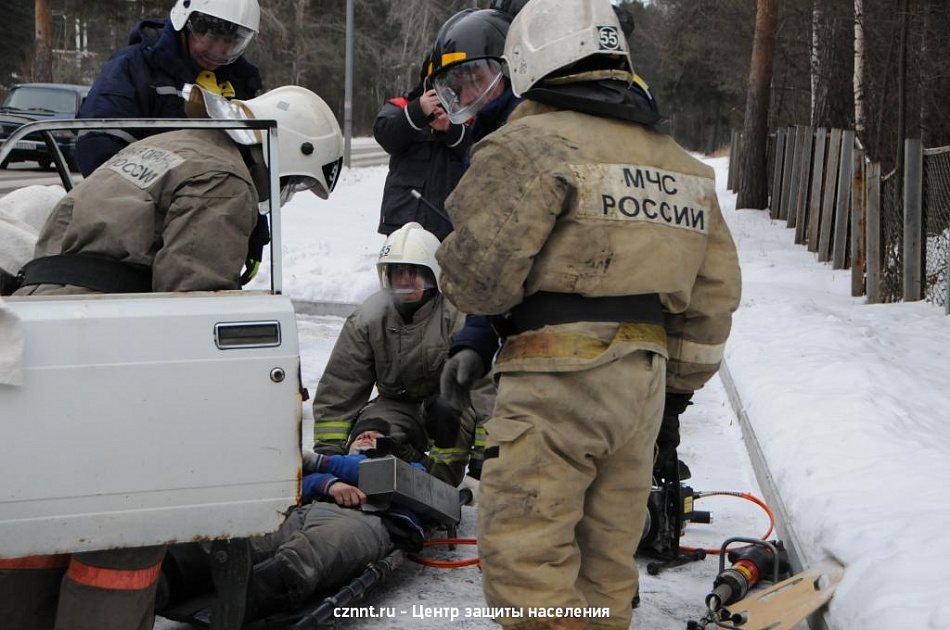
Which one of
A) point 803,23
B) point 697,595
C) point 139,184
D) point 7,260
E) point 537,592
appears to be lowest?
point 697,595

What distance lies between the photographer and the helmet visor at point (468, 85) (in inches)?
191

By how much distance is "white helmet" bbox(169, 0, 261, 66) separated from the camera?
4656 millimetres

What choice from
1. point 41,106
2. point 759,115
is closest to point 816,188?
point 759,115

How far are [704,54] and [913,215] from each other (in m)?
37.0

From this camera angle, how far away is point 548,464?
10.0ft

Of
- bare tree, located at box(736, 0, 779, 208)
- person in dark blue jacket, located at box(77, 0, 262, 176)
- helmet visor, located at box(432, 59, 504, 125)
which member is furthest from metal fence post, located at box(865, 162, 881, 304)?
bare tree, located at box(736, 0, 779, 208)

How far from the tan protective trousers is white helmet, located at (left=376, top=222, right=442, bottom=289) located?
86.9 inches

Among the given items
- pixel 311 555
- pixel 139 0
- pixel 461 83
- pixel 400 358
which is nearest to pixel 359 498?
pixel 311 555

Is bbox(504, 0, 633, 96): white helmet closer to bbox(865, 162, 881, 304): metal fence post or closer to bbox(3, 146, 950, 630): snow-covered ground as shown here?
bbox(3, 146, 950, 630): snow-covered ground

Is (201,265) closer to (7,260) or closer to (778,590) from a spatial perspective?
(7,260)

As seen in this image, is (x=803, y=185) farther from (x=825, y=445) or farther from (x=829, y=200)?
(x=825, y=445)

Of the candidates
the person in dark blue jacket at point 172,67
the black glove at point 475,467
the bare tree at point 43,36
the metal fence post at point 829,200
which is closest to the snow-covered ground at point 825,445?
the black glove at point 475,467

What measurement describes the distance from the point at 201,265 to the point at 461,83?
1.96 meters

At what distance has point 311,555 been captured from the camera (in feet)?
12.8
